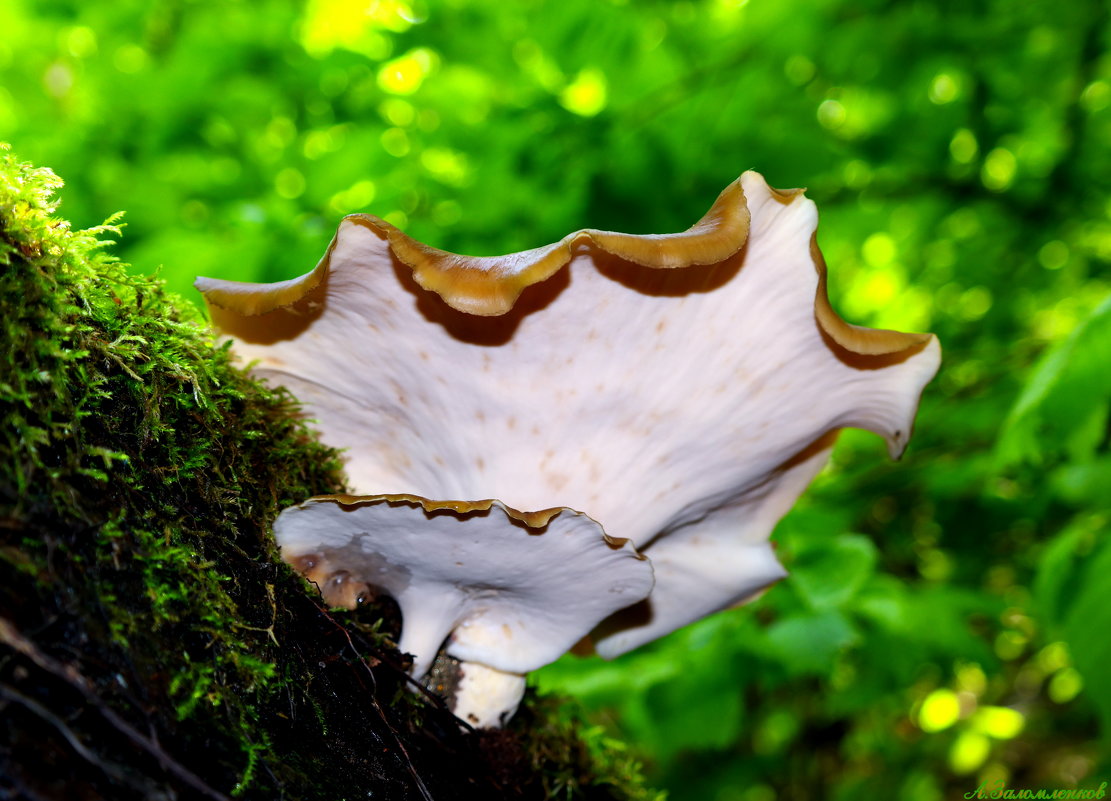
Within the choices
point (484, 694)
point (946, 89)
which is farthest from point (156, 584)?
point (946, 89)

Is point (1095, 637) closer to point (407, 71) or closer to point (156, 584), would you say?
point (156, 584)

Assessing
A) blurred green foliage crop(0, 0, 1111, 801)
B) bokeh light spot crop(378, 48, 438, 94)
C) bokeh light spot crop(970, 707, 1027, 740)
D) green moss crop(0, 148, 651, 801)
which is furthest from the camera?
bokeh light spot crop(970, 707, 1027, 740)

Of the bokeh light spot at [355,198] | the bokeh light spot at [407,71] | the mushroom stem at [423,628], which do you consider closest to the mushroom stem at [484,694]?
the mushroom stem at [423,628]

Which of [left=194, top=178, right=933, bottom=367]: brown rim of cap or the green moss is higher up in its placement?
[left=194, top=178, right=933, bottom=367]: brown rim of cap

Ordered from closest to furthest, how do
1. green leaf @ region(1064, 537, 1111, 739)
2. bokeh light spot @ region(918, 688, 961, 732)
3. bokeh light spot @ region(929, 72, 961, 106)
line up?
1. green leaf @ region(1064, 537, 1111, 739)
2. bokeh light spot @ region(929, 72, 961, 106)
3. bokeh light spot @ region(918, 688, 961, 732)

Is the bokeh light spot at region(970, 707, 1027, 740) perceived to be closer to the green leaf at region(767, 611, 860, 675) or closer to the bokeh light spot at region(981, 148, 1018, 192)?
the bokeh light spot at region(981, 148, 1018, 192)

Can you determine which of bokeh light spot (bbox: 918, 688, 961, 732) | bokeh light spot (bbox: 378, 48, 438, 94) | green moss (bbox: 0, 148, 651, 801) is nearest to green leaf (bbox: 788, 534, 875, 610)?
green moss (bbox: 0, 148, 651, 801)

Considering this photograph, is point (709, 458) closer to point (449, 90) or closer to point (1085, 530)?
point (1085, 530)
